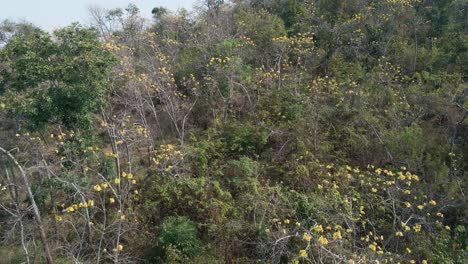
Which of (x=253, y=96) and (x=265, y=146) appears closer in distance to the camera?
(x=265, y=146)

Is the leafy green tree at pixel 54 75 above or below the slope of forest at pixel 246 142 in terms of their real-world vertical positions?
above

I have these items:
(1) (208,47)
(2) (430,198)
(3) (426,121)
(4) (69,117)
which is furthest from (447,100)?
(4) (69,117)

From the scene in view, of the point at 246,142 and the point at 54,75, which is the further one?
the point at 246,142

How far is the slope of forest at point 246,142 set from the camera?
24.2 ft

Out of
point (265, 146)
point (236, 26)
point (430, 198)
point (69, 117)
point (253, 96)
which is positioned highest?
point (236, 26)

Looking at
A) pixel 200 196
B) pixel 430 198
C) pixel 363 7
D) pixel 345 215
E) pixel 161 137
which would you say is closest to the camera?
pixel 345 215

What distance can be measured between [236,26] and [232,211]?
7.53m

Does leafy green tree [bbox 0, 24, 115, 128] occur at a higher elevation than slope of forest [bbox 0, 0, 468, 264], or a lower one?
higher

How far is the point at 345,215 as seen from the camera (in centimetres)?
690

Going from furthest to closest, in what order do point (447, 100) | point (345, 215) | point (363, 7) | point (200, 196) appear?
point (363, 7), point (447, 100), point (200, 196), point (345, 215)

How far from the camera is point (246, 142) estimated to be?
32.4 ft

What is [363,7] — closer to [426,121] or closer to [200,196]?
[426,121]

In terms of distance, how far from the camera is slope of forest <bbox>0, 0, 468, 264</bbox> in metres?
7.38

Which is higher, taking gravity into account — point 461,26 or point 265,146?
point 461,26
